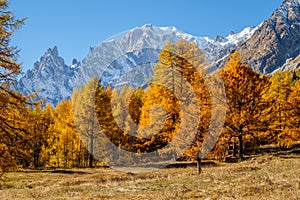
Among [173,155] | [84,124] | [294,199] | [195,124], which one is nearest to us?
[294,199]

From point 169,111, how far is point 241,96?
6.62 m

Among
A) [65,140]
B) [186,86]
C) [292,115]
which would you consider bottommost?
[65,140]

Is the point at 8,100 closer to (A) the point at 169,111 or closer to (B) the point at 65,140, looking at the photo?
(A) the point at 169,111

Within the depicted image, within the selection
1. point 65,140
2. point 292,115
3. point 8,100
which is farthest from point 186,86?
point 65,140

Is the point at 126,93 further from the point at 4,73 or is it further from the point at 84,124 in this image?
the point at 4,73

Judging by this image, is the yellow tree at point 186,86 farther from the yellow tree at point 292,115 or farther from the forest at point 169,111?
the yellow tree at point 292,115

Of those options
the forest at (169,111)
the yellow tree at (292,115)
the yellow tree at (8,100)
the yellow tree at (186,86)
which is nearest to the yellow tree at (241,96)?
the forest at (169,111)

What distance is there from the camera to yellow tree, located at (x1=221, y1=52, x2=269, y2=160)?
93.2 feet

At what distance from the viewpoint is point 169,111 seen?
2702 centimetres

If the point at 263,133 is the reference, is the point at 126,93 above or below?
above

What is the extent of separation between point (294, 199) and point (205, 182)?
714 centimetres

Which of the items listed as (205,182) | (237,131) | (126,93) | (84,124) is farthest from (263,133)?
(126,93)

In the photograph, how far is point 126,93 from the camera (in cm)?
4803

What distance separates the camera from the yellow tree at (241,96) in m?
28.4
